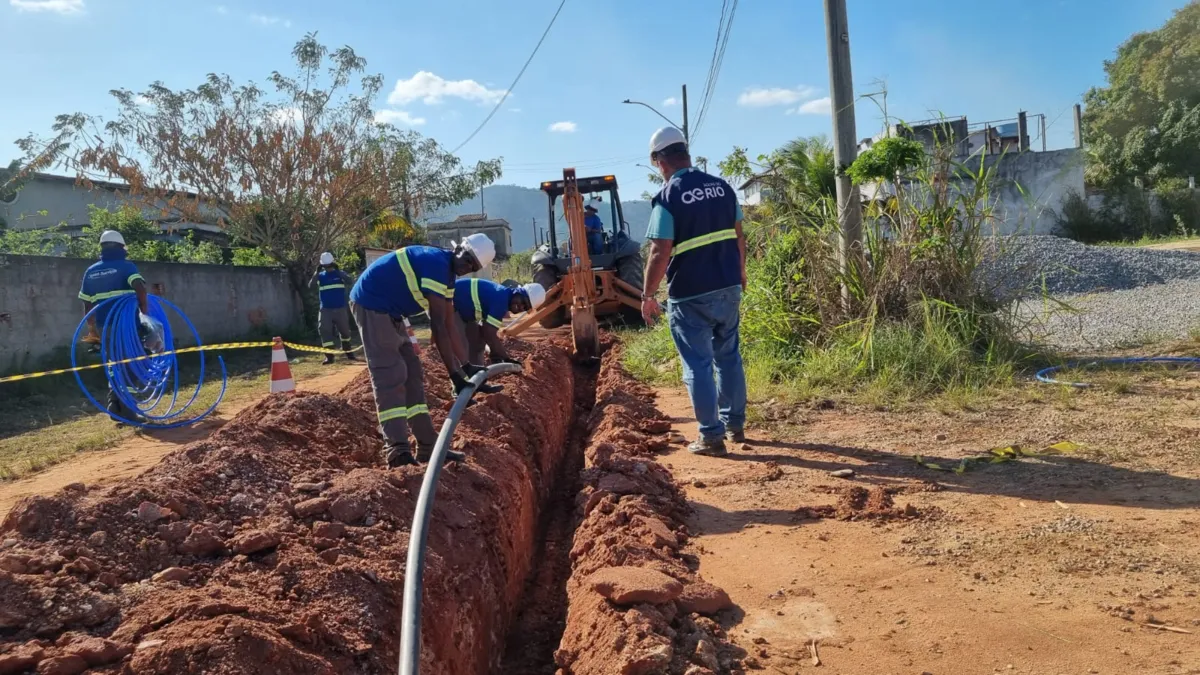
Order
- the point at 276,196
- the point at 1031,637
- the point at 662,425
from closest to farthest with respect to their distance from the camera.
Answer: the point at 1031,637
the point at 662,425
the point at 276,196

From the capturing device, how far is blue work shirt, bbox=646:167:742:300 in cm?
486

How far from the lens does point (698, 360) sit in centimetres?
494

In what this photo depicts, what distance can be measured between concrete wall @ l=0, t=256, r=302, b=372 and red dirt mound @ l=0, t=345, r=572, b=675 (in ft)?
17.2

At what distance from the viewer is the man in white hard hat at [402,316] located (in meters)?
4.48

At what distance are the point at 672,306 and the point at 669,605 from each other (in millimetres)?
2579

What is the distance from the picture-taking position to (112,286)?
291 inches

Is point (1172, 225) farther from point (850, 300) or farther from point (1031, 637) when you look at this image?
point (1031, 637)

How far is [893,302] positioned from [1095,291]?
871 centimetres

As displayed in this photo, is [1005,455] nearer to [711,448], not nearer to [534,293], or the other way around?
[711,448]

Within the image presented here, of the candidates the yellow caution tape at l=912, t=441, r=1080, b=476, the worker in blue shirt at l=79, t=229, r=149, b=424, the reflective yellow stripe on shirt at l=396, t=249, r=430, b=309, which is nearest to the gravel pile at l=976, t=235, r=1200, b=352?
the yellow caution tape at l=912, t=441, r=1080, b=476

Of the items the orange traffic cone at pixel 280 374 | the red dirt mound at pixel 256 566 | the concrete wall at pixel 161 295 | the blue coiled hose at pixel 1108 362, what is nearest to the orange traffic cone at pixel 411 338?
the red dirt mound at pixel 256 566

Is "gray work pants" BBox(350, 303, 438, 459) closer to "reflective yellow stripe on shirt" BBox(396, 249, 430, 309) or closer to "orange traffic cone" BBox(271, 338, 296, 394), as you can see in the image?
"reflective yellow stripe on shirt" BBox(396, 249, 430, 309)

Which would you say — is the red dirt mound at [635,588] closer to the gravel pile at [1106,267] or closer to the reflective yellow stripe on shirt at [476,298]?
the reflective yellow stripe on shirt at [476,298]

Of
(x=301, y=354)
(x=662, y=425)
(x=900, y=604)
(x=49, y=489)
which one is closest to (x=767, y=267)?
(x=662, y=425)
